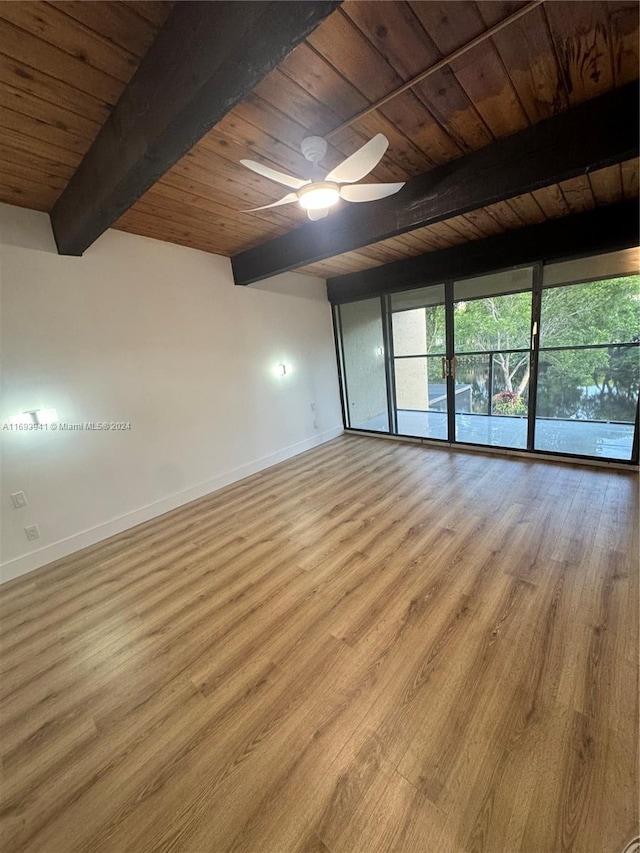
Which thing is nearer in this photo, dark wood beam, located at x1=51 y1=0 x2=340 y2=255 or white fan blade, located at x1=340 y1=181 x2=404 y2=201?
dark wood beam, located at x1=51 y1=0 x2=340 y2=255

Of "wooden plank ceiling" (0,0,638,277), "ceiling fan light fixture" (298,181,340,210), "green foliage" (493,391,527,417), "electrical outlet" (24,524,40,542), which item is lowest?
"electrical outlet" (24,524,40,542)

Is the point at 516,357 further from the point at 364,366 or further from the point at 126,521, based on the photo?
the point at 126,521

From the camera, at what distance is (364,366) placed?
5.44 meters

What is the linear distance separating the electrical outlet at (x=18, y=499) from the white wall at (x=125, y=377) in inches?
A: 1.2

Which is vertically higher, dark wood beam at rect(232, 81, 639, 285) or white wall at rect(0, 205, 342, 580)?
dark wood beam at rect(232, 81, 639, 285)

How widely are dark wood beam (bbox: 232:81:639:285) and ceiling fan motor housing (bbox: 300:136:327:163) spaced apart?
0.85 meters

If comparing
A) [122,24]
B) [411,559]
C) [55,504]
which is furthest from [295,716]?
[122,24]

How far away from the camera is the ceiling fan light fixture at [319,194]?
169 centimetres

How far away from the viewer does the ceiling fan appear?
1.47m

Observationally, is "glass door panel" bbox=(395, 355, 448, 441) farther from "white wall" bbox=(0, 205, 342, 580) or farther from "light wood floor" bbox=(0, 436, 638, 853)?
"light wood floor" bbox=(0, 436, 638, 853)

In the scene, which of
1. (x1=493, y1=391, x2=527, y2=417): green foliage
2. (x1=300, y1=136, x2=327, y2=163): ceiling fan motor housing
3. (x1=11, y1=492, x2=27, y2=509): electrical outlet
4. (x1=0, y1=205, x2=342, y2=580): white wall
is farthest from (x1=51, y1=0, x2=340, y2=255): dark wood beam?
(x1=493, y1=391, x2=527, y2=417): green foliage

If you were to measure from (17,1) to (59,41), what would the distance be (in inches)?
6.7

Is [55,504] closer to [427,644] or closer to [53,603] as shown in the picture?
[53,603]

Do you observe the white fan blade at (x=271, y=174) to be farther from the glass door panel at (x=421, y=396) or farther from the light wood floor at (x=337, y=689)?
the glass door panel at (x=421, y=396)
